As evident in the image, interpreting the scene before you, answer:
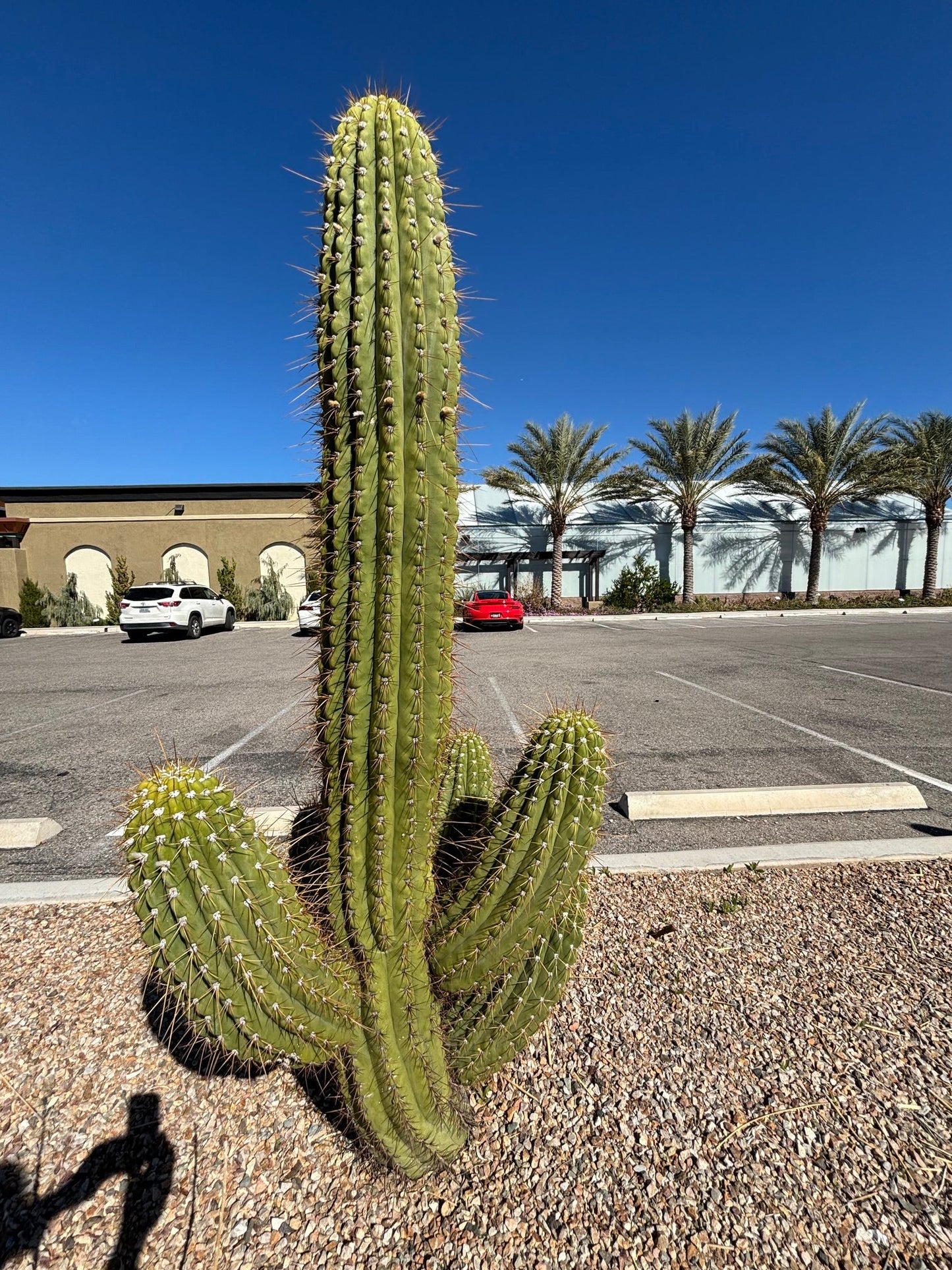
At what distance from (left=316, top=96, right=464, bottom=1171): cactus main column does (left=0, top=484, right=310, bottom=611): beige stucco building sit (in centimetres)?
2594

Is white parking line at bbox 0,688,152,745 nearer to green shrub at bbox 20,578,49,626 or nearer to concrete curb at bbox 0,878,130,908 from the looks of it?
concrete curb at bbox 0,878,130,908

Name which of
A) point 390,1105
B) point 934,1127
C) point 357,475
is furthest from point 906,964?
point 357,475

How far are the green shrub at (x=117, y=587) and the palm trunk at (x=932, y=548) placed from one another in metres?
37.5


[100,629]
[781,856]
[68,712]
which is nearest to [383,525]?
[781,856]

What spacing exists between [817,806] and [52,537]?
31571 millimetres

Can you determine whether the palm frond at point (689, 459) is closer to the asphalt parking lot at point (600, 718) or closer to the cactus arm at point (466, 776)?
the asphalt parking lot at point (600, 718)

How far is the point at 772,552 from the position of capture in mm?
31078

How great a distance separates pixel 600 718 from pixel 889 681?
227 inches

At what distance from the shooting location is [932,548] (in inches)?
1139

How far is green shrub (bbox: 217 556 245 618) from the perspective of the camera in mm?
25250

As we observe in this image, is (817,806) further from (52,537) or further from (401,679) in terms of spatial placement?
(52,537)

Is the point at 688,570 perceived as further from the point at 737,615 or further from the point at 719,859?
the point at 719,859

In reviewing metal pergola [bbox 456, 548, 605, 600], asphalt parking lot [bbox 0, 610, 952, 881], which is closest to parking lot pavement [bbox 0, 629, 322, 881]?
asphalt parking lot [bbox 0, 610, 952, 881]

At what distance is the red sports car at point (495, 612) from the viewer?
19.0 m
